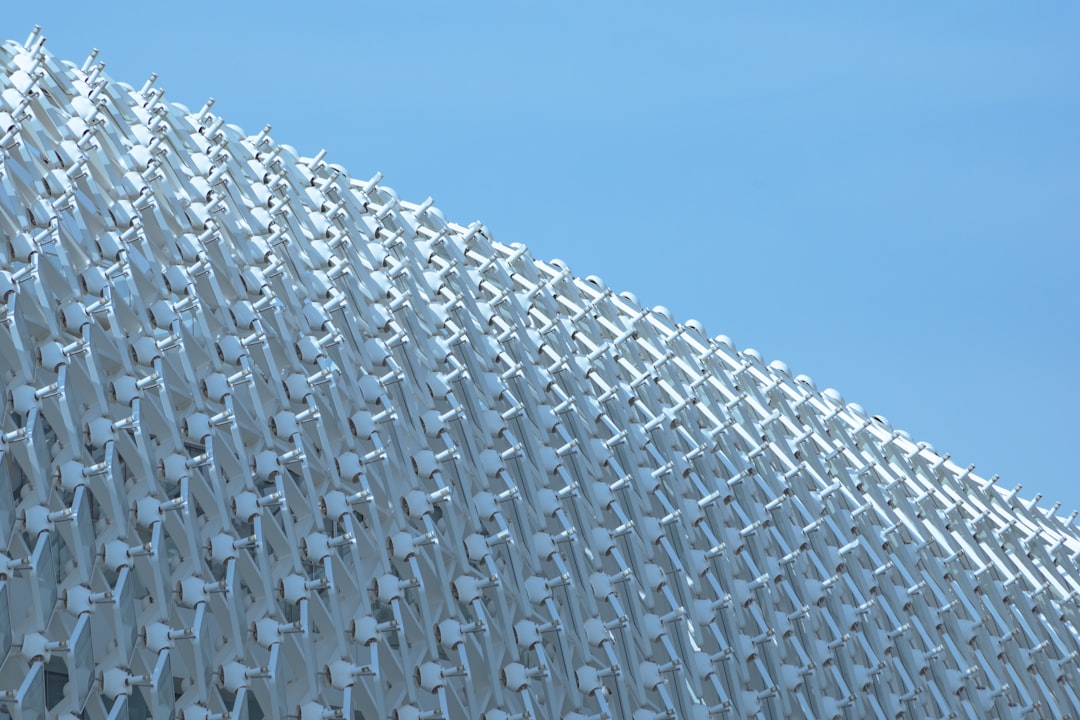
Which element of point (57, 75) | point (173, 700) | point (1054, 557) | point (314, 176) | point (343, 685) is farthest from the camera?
point (1054, 557)

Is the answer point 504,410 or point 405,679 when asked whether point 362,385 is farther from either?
point 405,679

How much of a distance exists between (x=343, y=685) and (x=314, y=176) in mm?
10923

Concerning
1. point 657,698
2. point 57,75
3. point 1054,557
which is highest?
point 57,75

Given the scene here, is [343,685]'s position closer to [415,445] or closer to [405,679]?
[405,679]

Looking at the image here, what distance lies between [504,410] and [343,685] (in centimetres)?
647

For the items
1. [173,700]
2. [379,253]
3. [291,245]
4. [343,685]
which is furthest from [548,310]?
[173,700]

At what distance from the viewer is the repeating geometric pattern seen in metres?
18.9

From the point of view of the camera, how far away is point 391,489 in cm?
2228

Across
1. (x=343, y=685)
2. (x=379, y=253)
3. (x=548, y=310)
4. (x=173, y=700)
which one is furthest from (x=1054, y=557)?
(x=173, y=700)

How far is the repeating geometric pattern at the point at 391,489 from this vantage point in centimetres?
1889

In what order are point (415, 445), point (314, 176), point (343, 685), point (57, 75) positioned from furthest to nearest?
point (314, 176) → point (57, 75) → point (415, 445) → point (343, 685)

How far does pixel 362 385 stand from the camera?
76.3ft

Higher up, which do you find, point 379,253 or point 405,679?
point 379,253

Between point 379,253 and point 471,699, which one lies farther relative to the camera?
point 379,253
